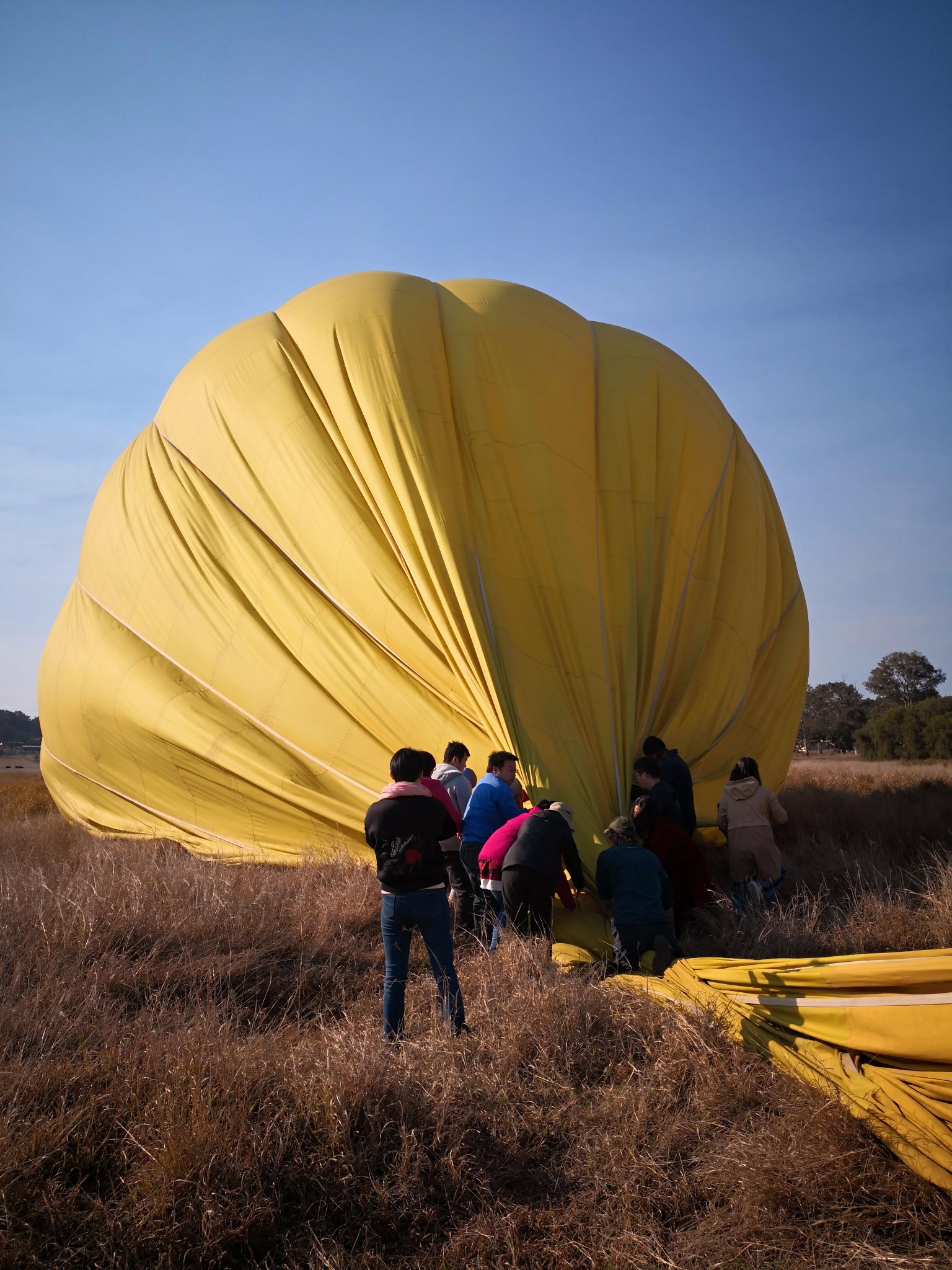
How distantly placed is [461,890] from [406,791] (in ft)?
6.27

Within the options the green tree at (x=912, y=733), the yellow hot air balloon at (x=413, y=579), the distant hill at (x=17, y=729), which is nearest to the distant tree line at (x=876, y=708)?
the green tree at (x=912, y=733)

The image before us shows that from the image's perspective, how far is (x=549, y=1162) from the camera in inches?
114

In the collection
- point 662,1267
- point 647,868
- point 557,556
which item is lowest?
point 662,1267

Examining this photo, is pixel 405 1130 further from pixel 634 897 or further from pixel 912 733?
pixel 912 733

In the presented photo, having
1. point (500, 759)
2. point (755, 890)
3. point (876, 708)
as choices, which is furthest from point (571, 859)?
point (876, 708)

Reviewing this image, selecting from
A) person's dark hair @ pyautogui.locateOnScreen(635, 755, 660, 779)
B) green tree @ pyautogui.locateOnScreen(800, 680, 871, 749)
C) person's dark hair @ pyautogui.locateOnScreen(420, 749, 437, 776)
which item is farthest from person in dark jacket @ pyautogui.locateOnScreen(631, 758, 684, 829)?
green tree @ pyautogui.locateOnScreen(800, 680, 871, 749)

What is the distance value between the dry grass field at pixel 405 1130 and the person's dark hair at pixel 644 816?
0.91 meters

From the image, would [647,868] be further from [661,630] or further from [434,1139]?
[661,630]

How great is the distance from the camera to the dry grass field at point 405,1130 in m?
2.49

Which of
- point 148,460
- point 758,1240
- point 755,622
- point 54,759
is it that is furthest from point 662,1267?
point 54,759

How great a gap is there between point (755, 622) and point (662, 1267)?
5907 mm

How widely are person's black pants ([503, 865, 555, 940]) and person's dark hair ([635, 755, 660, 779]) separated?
1.05 m

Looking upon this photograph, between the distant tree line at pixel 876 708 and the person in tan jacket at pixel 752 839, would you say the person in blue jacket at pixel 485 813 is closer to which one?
the person in tan jacket at pixel 752 839

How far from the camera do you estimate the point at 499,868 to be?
521cm
